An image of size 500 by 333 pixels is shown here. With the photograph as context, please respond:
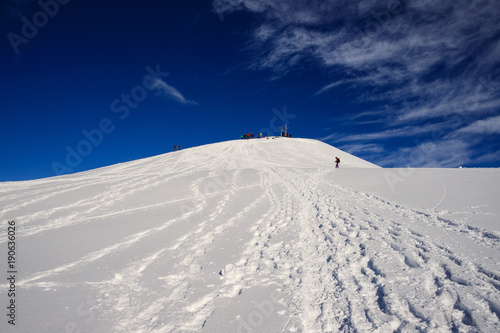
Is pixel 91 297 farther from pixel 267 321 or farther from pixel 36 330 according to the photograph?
pixel 267 321

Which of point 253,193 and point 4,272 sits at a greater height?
point 253,193

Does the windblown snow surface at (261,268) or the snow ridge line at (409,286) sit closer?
the snow ridge line at (409,286)

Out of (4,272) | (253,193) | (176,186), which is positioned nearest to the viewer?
(4,272)

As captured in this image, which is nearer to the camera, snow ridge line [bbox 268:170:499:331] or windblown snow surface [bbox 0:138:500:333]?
snow ridge line [bbox 268:170:499:331]

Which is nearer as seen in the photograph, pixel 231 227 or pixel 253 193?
pixel 231 227

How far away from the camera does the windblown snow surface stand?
3174mm

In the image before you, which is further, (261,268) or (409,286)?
(261,268)

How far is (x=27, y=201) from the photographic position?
1034cm

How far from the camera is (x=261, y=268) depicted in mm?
4480

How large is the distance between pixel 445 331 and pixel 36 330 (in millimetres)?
4988

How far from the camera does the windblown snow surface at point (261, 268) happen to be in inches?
125

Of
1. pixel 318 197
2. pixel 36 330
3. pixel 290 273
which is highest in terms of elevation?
pixel 318 197

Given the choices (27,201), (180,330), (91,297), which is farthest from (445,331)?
(27,201)

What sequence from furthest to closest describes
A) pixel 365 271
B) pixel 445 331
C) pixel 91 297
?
pixel 365 271
pixel 91 297
pixel 445 331
